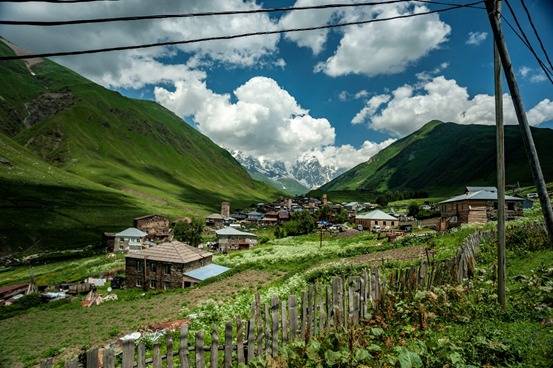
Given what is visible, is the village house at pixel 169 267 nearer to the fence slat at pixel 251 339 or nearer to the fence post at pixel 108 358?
the fence slat at pixel 251 339

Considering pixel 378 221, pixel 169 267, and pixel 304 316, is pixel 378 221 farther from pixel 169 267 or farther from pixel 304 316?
pixel 304 316

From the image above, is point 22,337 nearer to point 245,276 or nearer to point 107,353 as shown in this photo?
point 245,276

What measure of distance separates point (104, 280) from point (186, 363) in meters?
67.3

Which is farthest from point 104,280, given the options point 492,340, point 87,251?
point 492,340

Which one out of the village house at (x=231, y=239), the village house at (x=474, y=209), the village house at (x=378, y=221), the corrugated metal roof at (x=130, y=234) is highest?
the village house at (x=474, y=209)

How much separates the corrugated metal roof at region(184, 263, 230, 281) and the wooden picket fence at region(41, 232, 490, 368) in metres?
36.3

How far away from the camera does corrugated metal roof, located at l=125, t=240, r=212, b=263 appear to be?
2271 inches

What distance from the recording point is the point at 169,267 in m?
57.9

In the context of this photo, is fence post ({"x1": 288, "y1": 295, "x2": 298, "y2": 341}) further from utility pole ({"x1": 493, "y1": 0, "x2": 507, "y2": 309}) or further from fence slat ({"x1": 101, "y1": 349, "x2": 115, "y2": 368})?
utility pole ({"x1": 493, "y1": 0, "x2": 507, "y2": 309})

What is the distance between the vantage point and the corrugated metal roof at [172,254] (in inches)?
2271

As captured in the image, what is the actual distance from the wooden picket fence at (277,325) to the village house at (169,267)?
39.3 meters

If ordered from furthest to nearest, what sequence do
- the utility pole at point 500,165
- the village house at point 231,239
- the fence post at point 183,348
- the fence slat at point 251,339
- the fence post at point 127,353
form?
1. the village house at point 231,239
2. the utility pole at point 500,165
3. the fence slat at point 251,339
4. the fence post at point 183,348
5. the fence post at point 127,353

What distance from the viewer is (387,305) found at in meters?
14.8

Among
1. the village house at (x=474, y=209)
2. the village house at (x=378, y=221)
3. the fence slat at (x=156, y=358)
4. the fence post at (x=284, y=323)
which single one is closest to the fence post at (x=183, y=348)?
the fence slat at (x=156, y=358)
